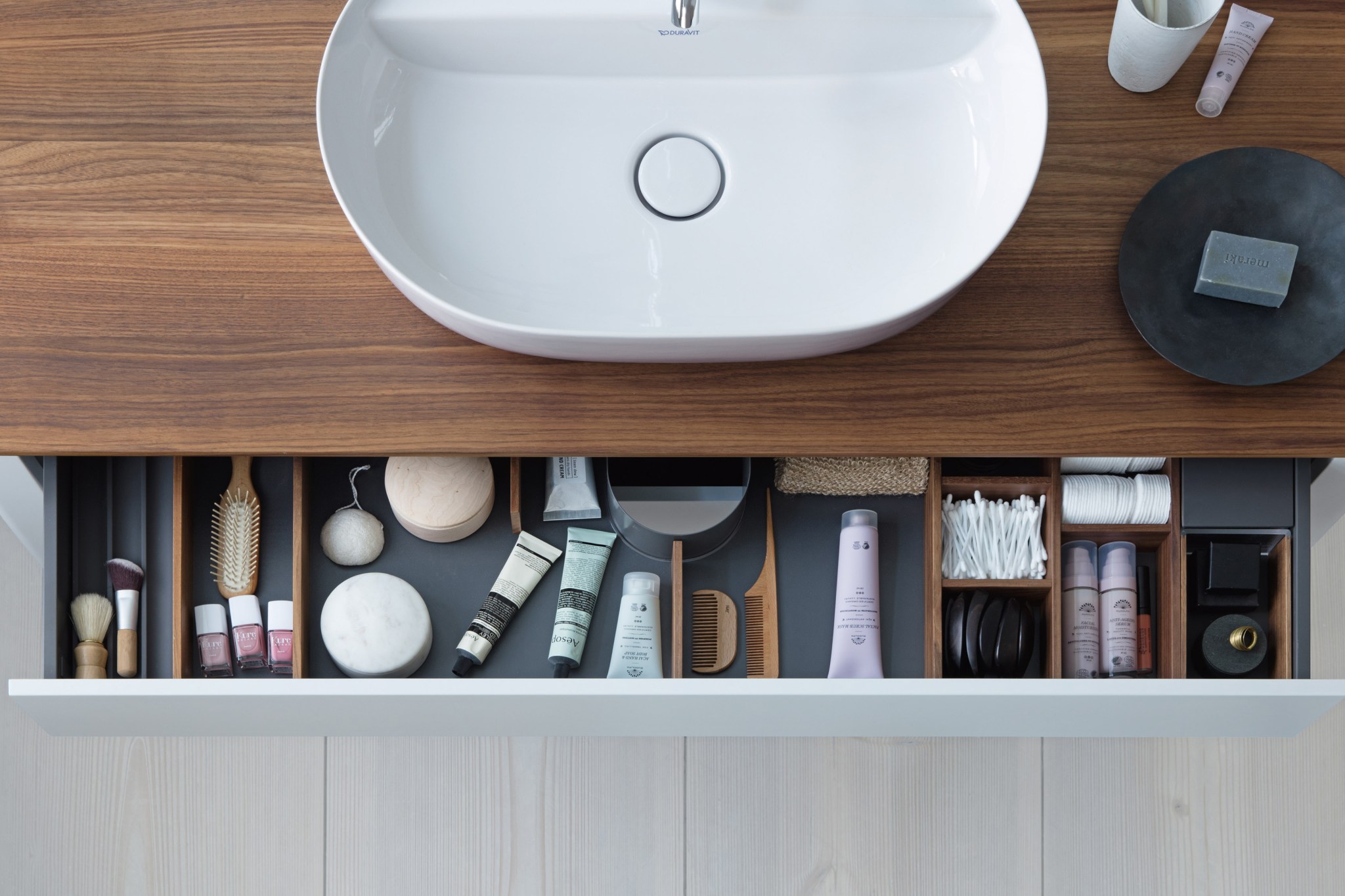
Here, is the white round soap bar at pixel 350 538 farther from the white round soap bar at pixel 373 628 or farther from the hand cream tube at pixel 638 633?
the hand cream tube at pixel 638 633

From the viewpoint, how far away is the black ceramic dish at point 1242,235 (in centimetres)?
78

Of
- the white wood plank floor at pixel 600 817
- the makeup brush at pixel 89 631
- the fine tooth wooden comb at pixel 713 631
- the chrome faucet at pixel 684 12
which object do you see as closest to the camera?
the chrome faucet at pixel 684 12

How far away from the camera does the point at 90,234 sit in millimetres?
816

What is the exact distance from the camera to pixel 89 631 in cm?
90

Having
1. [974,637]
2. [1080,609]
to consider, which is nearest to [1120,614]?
[1080,609]

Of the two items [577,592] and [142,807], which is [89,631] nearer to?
[577,592]

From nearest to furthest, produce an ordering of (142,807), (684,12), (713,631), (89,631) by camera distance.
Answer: (684,12) → (89,631) → (713,631) → (142,807)

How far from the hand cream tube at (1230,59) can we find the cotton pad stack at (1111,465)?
0.30 metres

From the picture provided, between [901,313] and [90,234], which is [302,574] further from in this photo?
[901,313]

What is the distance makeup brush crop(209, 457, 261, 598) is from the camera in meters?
0.94

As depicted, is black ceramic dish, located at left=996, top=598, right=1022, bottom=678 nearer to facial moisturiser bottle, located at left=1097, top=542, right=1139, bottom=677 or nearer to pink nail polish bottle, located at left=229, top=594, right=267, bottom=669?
facial moisturiser bottle, located at left=1097, top=542, right=1139, bottom=677

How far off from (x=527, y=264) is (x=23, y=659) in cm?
102

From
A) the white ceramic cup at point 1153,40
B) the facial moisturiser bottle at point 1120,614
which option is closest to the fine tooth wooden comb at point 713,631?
the facial moisturiser bottle at point 1120,614

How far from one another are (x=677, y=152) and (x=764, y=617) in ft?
1.45
